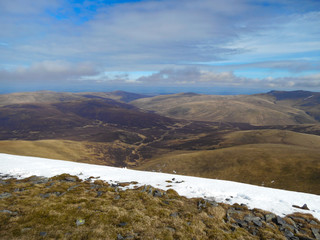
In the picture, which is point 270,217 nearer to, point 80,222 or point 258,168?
point 80,222

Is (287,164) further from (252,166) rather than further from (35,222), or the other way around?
(35,222)

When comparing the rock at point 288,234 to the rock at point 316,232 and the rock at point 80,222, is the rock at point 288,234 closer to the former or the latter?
the rock at point 316,232

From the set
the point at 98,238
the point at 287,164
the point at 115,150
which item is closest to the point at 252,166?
the point at 287,164

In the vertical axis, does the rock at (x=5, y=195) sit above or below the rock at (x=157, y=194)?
above

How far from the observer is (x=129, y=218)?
15.6 meters

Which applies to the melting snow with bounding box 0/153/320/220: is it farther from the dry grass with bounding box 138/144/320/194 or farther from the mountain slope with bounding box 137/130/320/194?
the mountain slope with bounding box 137/130/320/194

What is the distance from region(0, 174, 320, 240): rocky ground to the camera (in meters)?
13.6

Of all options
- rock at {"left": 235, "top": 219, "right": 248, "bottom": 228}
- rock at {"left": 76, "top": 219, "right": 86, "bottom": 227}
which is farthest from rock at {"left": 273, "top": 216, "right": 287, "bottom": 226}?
rock at {"left": 76, "top": 219, "right": 86, "bottom": 227}

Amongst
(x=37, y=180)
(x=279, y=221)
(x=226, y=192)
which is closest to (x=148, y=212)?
(x=279, y=221)

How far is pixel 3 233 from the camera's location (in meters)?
12.8

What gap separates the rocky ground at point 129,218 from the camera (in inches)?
535

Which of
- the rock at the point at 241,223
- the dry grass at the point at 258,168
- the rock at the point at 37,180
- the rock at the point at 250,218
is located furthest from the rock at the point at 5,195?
the dry grass at the point at 258,168

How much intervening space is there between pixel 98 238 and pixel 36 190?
1377 cm

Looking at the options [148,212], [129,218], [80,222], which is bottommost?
[148,212]
